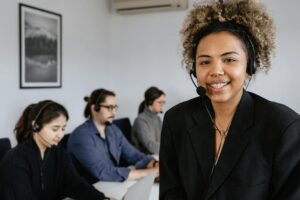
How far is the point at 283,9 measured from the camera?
10.7 feet

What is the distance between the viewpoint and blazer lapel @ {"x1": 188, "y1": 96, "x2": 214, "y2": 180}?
87 centimetres

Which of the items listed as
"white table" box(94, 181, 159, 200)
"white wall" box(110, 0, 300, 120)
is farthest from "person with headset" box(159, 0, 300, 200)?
"white wall" box(110, 0, 300, 120)

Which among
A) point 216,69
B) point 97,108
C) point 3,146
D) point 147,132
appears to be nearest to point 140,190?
point 216,69

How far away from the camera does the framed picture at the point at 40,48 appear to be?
2617 mm

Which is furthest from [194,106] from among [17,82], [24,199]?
[17,82]

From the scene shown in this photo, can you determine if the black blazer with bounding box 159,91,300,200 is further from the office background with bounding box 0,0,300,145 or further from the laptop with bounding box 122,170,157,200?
the office background with bounding box 0,0,300,145

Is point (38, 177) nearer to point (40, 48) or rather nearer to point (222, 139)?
point (222, 139)

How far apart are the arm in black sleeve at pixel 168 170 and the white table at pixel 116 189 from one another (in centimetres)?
68

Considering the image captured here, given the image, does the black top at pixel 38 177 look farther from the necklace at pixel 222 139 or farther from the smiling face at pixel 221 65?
the smiling face at pixel 221 65

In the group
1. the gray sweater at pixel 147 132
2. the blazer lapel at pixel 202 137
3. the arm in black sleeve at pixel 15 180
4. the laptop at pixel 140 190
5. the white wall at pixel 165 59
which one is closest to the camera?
the blazer lapel at pixel 202 137

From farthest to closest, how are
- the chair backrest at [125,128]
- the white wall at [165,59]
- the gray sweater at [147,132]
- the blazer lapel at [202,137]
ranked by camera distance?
the white wall at [165,59]
the chair backrest at [125,128]
the gray sweater at [147,132]
the blazer lapel at [202,137]

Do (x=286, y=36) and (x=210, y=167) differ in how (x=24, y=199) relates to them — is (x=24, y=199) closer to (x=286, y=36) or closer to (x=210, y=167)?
(x=210, y=167)

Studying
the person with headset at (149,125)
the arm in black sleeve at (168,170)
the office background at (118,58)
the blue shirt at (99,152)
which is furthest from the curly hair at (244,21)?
the person with headset at (149,125)

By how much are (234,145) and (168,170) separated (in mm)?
209
